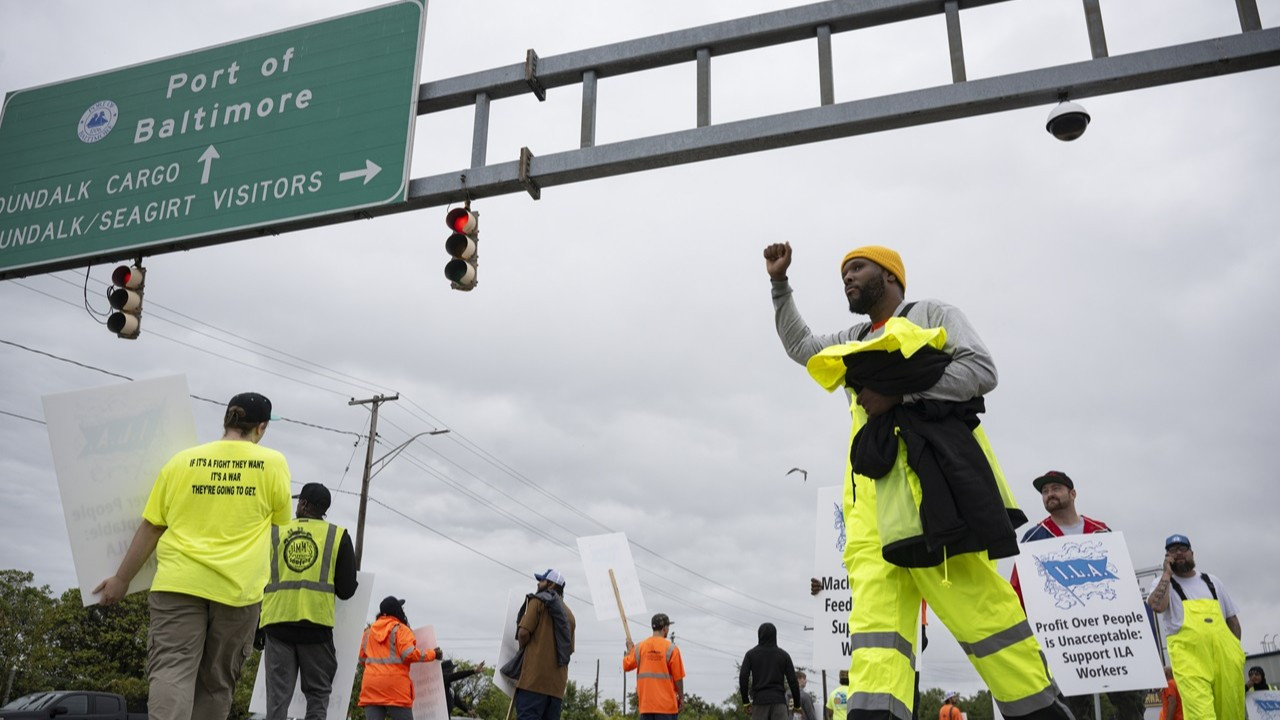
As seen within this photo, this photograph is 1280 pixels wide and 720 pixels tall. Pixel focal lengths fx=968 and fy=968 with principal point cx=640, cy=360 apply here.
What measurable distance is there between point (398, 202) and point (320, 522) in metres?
2.57

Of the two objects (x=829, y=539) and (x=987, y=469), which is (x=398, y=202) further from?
(x=987, y=469)

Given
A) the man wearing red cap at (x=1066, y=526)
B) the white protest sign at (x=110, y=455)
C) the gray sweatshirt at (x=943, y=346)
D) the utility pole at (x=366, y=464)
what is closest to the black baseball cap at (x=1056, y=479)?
the man wearing red cap at (x=1066, y=526)

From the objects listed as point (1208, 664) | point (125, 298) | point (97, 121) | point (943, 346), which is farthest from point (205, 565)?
point (1208, 664)

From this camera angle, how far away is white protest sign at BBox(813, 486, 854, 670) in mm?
7852

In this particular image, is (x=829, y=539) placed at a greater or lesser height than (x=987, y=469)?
greater

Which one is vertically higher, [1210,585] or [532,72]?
[532,72]

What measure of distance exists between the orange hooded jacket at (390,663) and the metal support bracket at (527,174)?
4418 millimetres

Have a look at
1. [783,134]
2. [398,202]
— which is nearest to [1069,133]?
[783,134]

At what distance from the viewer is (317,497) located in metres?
7.02

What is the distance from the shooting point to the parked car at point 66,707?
25672 mm

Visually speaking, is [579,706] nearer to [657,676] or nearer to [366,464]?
[366,464]

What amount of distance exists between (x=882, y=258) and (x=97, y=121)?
8070 millimetres

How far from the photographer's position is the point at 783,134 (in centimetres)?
694

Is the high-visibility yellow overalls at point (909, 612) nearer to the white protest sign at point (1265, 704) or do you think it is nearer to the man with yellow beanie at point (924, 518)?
the man with yellow beanie at point (924, 518)
